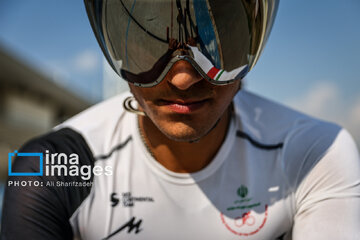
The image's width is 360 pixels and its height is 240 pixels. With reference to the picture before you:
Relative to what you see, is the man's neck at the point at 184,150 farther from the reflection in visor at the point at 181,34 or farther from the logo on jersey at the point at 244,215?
the reflection in visor at the point at 181,34

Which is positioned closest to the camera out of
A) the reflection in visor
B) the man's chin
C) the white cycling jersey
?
the reflection in visor

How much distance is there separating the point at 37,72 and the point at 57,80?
181 cm

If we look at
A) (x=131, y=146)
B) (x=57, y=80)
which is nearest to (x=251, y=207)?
(x=131, y=146)

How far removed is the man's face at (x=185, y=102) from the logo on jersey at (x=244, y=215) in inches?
13.7

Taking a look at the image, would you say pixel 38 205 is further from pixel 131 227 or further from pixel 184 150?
pixel 184 150

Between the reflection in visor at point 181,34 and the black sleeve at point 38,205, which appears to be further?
the black sleeve at point 38,205

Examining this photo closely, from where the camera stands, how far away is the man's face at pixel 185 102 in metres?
1.22

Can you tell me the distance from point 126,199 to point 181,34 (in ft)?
2.15

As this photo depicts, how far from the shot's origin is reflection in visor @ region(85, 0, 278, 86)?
1.17m

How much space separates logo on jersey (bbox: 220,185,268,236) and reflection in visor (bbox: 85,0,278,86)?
49 centimetres

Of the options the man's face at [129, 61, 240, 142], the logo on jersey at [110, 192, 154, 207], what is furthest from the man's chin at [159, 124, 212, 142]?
the logo on jersey at [110, 192, 154, 207]

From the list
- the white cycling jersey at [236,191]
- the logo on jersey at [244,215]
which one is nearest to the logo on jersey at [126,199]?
the white cycling jersey at [236,191]

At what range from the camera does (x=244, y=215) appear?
1454 mm

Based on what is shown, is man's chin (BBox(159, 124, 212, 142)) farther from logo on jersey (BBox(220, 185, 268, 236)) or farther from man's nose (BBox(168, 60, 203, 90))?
logo on jersey (BBox(220, 185, 268, 236))
